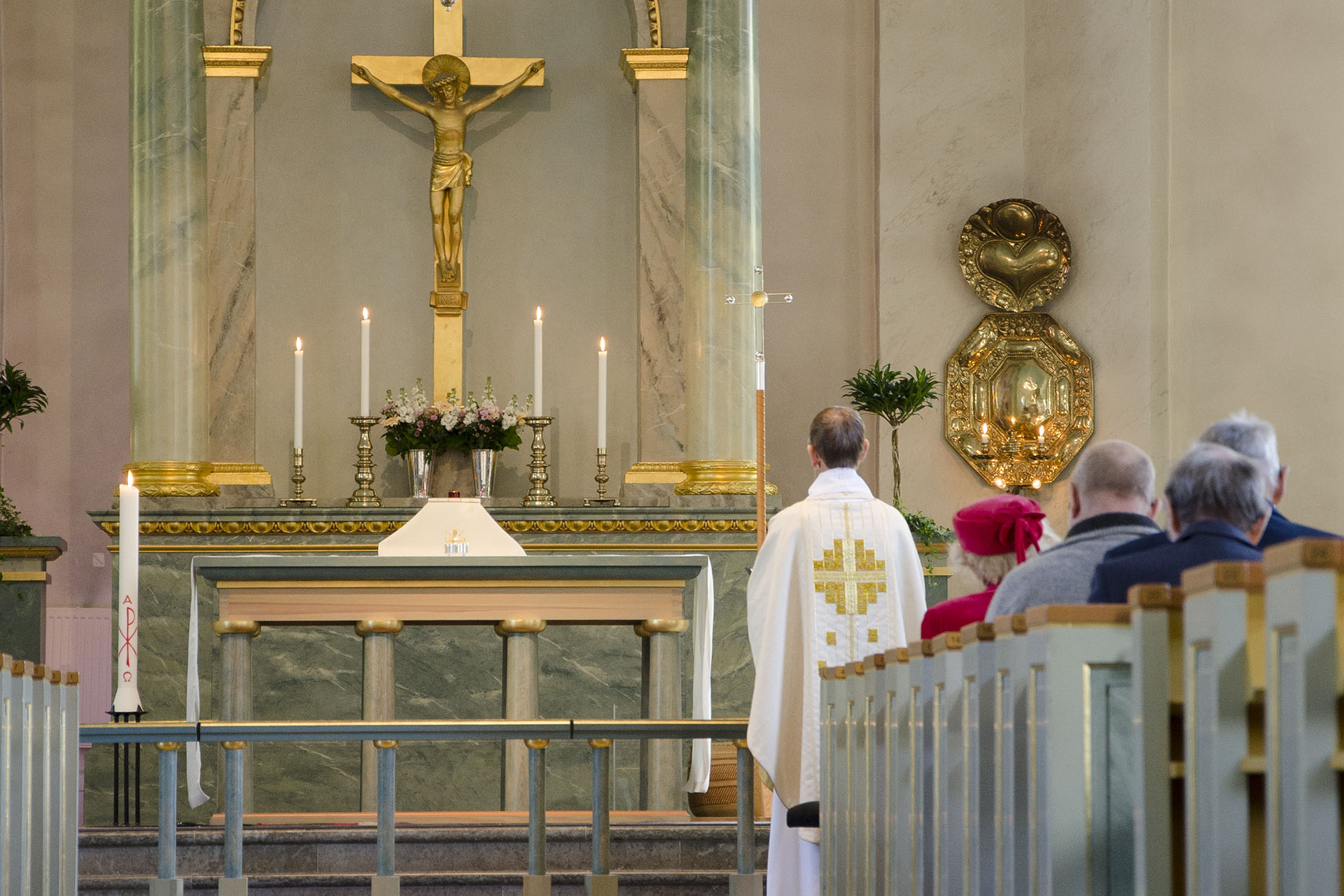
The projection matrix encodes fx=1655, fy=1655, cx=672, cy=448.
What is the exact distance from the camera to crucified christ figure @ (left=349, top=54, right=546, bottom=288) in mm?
9297

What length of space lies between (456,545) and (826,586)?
72.4 inches

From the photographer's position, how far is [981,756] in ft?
8.94

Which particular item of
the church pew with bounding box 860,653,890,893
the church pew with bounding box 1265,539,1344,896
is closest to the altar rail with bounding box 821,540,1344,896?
the church pew with bounding box 1265,539,1344,896

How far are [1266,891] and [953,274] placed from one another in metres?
8.37

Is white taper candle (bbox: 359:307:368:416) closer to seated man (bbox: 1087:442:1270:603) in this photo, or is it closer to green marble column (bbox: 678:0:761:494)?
green marble column (bbox: 678:0:761:494)

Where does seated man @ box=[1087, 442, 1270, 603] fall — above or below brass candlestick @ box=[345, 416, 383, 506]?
below

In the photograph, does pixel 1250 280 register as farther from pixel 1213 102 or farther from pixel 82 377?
pixel 82 377

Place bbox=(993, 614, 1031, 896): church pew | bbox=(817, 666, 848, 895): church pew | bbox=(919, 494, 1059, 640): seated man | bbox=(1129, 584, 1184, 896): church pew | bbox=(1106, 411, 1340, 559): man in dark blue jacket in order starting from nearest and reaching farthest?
bbox=(1129, 584, 1184, 896): church pew < bbox=(993, 614, 1031, 896): church pew < bbox=(1106, 411, 1340, 559): man in dark blue jacket < bbox=(919, 494, 1059, 640): seated man < bbox=(817, 666, 848, 895): church pew

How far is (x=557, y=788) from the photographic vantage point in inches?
311

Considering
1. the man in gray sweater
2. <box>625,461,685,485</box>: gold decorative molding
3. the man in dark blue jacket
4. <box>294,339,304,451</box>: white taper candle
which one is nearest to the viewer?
the man in gray sweater

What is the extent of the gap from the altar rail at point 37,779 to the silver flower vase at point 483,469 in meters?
4.07

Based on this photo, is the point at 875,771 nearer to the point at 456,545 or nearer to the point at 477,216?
the point at 456,545

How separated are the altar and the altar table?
104 centimetres

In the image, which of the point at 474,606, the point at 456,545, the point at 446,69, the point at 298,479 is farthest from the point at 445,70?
the point at 474,606
